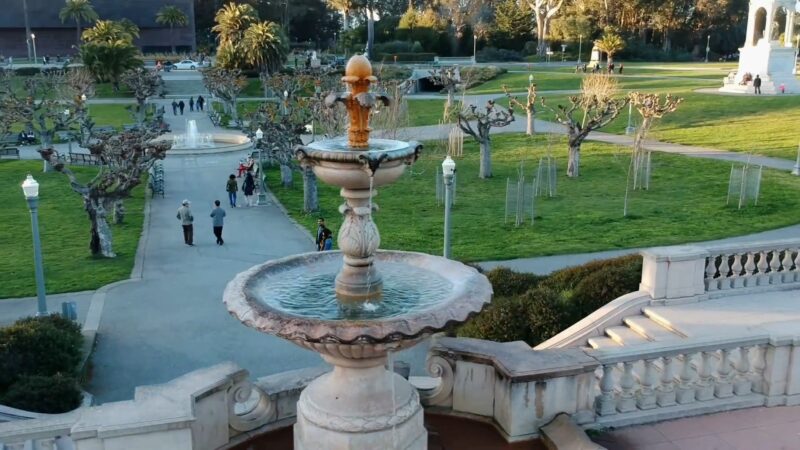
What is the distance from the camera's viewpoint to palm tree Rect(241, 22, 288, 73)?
67.4m

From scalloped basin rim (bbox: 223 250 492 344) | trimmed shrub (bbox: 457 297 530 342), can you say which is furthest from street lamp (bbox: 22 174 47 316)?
scalloped basin rim (bbox: 223 250 492 344)

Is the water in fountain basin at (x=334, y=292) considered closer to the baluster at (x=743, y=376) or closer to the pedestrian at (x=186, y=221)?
the baluster at (x=743, y=376)

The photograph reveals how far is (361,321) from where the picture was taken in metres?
5.97

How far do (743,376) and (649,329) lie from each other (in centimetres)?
243

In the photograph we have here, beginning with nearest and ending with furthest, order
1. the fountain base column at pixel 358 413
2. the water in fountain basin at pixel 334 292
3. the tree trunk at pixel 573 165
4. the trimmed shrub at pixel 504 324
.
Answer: the fountain base column at pixel 358 413
the water in fountain basin at pixel 334 292
the trimmed shrub at pixel 504 324
the tree trunk at pixel 573 165

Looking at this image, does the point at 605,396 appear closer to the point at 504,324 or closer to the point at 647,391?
the point at 647,391

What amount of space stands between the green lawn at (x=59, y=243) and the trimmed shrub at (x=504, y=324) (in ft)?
33.9

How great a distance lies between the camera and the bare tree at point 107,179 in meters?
19.9

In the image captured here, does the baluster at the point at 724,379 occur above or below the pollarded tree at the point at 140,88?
below

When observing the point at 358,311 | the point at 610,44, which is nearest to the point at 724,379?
the point at 358,311

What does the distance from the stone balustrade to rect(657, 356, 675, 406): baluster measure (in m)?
0.01

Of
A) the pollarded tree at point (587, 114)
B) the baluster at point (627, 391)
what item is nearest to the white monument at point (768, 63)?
the pollarded tree at point (587, 114)

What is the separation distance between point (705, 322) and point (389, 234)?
12.3 m

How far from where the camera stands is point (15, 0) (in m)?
→ 94.1
